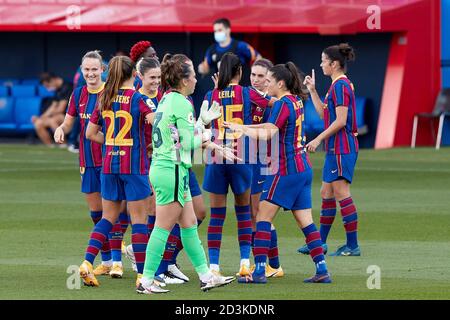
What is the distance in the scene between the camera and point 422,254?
13.6 metres

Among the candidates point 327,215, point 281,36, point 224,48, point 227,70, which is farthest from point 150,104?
point 281,36

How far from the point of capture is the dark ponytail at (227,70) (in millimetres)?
12320

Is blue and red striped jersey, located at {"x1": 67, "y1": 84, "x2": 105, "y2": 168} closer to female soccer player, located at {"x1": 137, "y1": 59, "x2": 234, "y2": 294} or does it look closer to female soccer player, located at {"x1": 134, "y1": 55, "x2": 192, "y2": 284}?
female soccer player, located at {"x1": 134, "y1": 55, "x2": 192, "y2": 284}

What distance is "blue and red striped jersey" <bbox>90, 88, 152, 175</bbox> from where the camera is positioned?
11523mm

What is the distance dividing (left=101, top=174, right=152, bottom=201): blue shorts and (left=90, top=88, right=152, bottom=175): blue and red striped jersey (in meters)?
0.06

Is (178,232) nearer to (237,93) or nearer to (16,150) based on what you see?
(237,93)

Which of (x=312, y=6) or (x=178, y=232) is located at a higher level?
(x=312, y=6)

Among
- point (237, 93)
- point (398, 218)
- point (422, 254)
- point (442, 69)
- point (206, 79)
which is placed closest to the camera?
point (237, 93)

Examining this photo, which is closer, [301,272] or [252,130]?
[252,130]

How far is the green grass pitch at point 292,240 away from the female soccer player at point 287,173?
340 millimetres

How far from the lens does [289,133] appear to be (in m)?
11.8

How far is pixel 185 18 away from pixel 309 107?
344cm

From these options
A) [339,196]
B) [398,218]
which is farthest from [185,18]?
[339,196]

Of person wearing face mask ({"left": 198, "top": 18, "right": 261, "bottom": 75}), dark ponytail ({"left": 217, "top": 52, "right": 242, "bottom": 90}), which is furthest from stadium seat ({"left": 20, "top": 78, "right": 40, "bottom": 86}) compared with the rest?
dark ponytail ({"left": 217, "top": 52, "right": 242, "bottom": 90})
